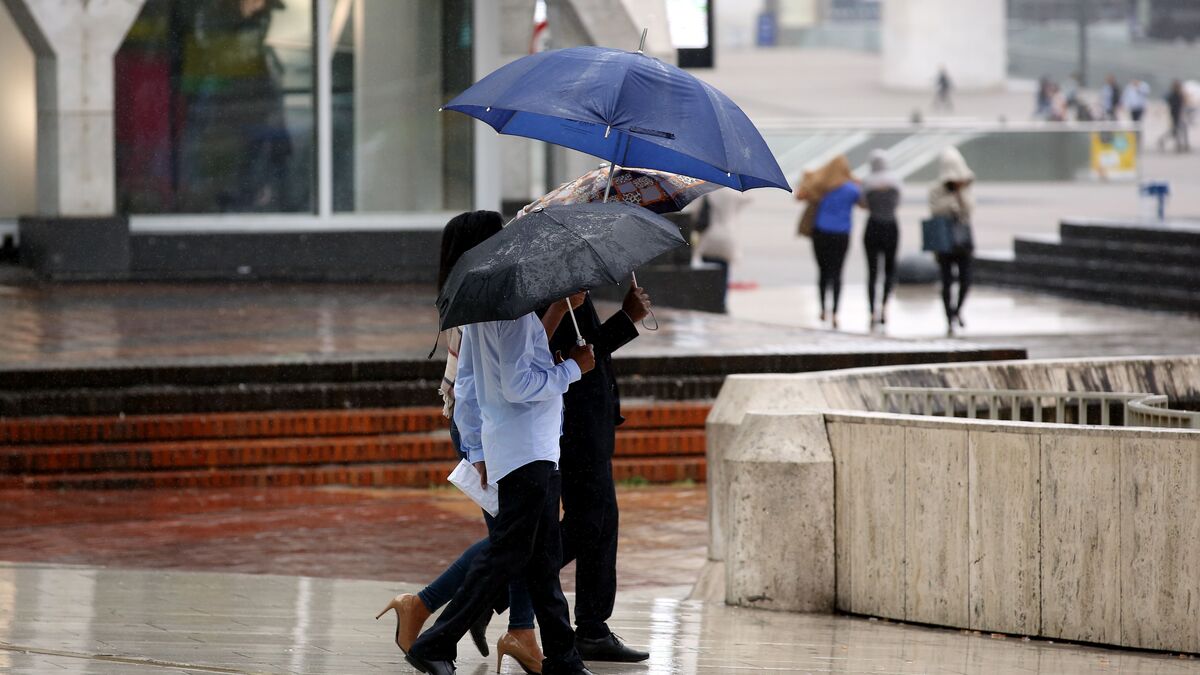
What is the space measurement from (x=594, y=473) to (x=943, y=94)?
55.0 m

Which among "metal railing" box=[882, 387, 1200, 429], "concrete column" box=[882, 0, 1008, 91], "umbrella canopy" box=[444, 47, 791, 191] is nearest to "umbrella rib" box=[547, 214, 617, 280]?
"umbrella canopy" box=[444, 47, 791, 191]

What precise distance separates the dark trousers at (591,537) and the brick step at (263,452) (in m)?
5.03

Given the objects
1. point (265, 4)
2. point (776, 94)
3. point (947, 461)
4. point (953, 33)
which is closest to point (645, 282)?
point (265, 4)

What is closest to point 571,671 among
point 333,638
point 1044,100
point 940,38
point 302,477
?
point 333,638

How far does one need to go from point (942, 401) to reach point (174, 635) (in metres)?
3.69

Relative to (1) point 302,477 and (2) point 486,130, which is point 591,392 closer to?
(1) point 302,477

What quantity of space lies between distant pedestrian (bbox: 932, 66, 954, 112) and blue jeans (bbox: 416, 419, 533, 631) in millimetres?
54506

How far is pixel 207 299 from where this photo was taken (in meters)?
A: 16.4

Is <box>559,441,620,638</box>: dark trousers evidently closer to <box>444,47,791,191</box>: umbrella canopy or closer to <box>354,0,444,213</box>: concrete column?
<box>444,47,791,191</box>: umbrella canopy

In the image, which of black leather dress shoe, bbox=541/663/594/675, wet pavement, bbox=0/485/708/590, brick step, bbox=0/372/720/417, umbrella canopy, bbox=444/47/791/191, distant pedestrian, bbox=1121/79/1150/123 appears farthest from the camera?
distant pedestrian, bbox=1121/79/1150/123

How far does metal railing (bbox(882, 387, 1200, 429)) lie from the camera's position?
789 cm

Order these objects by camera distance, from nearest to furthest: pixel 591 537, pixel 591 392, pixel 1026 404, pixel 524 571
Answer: pixel 524 571 < pixel 591 392 < pixel 591 537 < pixel 1026 404

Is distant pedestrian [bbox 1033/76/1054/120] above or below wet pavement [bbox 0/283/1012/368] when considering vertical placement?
above

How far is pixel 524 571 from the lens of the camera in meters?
5.67
